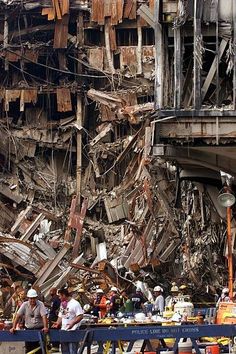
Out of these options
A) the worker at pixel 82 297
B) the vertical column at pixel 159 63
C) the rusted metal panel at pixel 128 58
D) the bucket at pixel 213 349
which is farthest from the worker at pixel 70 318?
the rusted metal panel at pixel 128 58

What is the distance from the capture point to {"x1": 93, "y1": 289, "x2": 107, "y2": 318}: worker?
22.1m

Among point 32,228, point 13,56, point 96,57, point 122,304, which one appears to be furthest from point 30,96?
point 122,304

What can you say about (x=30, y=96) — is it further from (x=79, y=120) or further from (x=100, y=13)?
(x=100, y=13)

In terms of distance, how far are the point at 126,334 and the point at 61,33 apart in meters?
28.5

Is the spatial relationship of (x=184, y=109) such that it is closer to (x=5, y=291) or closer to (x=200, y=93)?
(x=200, y=93)

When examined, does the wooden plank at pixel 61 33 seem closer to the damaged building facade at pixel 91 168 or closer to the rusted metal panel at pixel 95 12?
the damaged building facade at pixel 91 168

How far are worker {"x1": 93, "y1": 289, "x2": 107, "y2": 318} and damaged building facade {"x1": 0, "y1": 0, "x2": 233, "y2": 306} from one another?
12.7 feet

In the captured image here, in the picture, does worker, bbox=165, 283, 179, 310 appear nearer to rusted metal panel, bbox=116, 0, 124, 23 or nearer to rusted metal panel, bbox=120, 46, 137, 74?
rusted metal panel, bbox=120, 46, 137, 74

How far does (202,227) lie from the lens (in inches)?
1117

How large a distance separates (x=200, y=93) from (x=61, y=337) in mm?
7715

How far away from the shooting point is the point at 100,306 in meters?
22.9

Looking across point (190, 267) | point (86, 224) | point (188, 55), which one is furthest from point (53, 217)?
point (188, 55)

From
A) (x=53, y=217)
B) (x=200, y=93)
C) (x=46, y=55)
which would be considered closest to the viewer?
(x=200, y=93)

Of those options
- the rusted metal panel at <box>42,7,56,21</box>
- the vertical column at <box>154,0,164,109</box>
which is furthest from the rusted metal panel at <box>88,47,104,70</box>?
the vertical column at <box>154,0,164,109</box>
